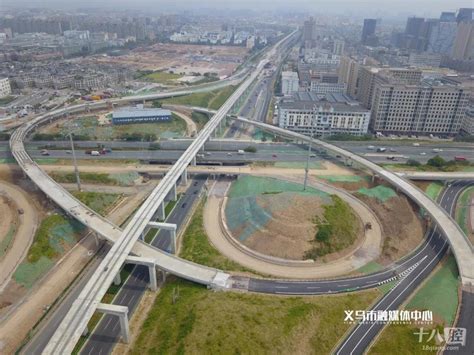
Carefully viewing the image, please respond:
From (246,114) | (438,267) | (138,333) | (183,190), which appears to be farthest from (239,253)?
(246,114)

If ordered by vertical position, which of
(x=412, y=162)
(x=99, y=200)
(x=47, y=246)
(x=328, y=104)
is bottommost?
(x=47, y=246)

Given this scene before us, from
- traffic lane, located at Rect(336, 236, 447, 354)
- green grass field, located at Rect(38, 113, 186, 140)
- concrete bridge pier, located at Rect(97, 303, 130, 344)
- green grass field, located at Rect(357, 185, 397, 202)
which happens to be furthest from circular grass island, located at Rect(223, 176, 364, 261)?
green grass field, located at Rect(38, 113, 186, 140)

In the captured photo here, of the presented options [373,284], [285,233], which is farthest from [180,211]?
[373,284]

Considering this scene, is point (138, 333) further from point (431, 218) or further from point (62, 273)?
point (431, 218)

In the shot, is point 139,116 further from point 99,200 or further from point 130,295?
point 130,295

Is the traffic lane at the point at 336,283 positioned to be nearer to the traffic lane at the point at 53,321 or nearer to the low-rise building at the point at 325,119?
the traffic lane at the point at 53,321
